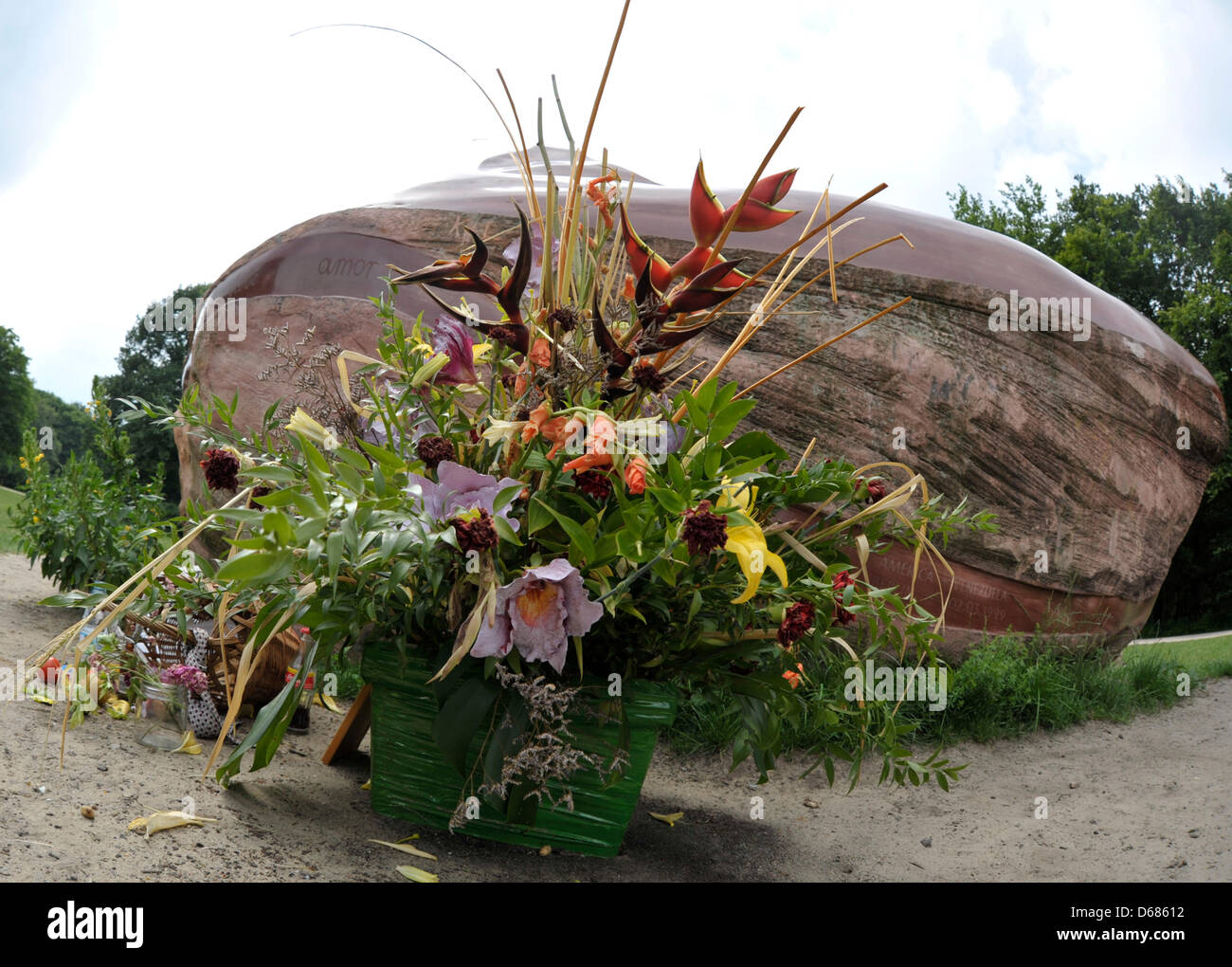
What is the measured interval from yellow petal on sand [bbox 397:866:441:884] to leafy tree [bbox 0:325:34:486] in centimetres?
2281

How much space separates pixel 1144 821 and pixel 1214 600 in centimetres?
1239

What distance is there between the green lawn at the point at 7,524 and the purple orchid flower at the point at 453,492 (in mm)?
3919

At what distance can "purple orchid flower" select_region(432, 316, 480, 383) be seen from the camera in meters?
1.85

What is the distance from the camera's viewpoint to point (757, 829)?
248 cm

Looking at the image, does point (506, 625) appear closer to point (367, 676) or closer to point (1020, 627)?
point (367, 676)

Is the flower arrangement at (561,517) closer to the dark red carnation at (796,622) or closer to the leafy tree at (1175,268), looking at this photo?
the dark red carnation at (796,622)

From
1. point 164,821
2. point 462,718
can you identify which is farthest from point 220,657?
point 462,718

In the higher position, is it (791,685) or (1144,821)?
(791,685)

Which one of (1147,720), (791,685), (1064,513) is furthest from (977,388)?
(791,685)

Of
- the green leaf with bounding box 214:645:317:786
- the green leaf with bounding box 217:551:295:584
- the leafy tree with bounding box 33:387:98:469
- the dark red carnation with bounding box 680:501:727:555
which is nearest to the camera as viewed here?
the green leaf with bounding box 217:551:295:584

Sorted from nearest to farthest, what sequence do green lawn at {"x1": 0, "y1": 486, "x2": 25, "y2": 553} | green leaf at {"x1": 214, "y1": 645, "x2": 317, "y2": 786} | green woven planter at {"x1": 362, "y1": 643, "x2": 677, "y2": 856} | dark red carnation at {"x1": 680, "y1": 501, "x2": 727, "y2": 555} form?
1. dark red carnation at {"x1": 680, "y1": 501, "x2": 727, "y2": 555}
2. green leaf at {"x1": 214, "y1": 645, "x2": 317, "y2": 786}
3. green woven planter at {"x1": 362, "y1": 643, "x2": 677, "y2": 856}
4. green lawn at {"x1": 0, "y1": 486, "x2": 25, "y2": 553}

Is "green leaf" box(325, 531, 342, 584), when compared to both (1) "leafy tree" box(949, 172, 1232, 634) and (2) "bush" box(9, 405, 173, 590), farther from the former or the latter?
(1) "leafy tree" box(949, 172, 1232, 634)

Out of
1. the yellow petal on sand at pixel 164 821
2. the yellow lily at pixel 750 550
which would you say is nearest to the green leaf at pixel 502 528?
the yellow lily at pixel 750 550

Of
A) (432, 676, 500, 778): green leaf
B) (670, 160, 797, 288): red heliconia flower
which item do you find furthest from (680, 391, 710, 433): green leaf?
(432, 676, 500, 778): green leaf
